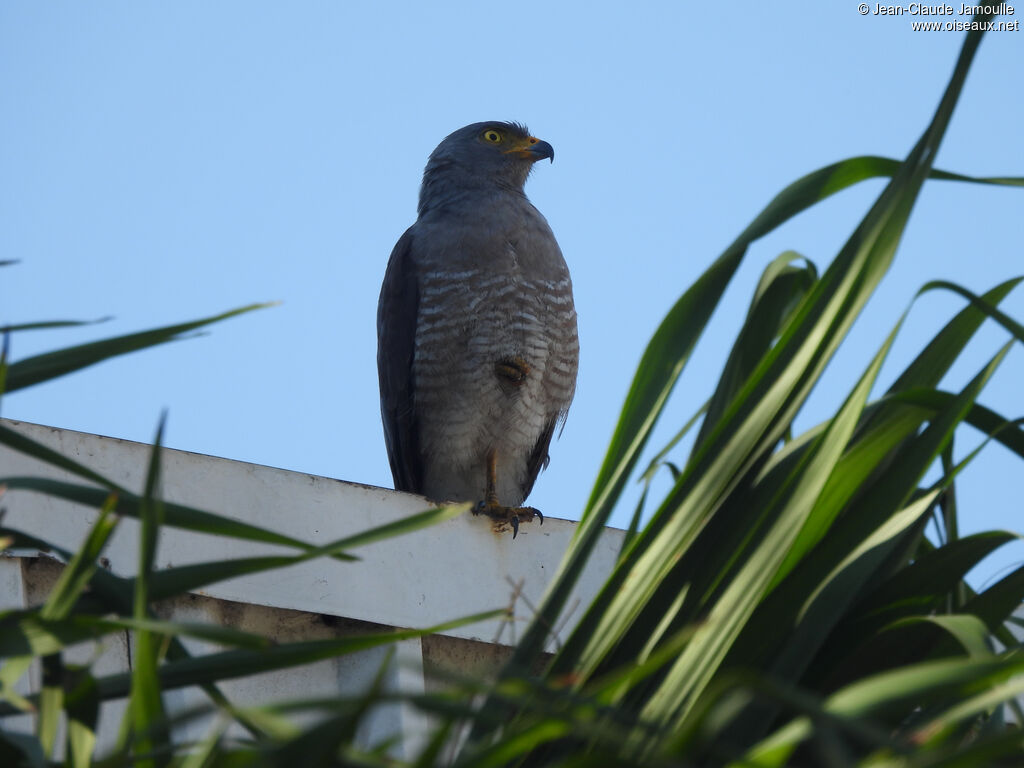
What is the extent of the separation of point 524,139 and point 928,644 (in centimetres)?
598

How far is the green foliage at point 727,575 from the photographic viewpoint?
113cm

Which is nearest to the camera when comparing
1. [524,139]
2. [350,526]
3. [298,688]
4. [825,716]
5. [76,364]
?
[825,716]

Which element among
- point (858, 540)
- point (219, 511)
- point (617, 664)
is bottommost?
point (617, 664)

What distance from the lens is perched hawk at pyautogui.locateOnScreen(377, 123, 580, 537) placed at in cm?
603

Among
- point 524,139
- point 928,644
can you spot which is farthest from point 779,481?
point 524,139

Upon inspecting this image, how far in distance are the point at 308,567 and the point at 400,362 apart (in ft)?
7.92

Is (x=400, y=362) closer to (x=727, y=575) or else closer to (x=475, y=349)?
(x=475, y=349)

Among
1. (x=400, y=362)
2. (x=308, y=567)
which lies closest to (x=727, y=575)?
(x=308, y=567)

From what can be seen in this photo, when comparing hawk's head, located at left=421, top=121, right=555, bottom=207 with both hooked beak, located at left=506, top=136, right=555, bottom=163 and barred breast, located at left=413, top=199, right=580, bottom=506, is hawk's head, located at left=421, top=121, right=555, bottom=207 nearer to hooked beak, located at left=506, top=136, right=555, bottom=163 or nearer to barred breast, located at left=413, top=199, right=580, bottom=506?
hooked beak, located at left=506, top=136, right=555, bottom=163

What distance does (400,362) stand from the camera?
6.18 metres

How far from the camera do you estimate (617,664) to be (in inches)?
58.1

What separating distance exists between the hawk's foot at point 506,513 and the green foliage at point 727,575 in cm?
326

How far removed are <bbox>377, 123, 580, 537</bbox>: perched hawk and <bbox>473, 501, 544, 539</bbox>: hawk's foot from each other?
0.55 metres

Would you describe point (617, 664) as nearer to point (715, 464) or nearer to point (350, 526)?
point (715, 464)
